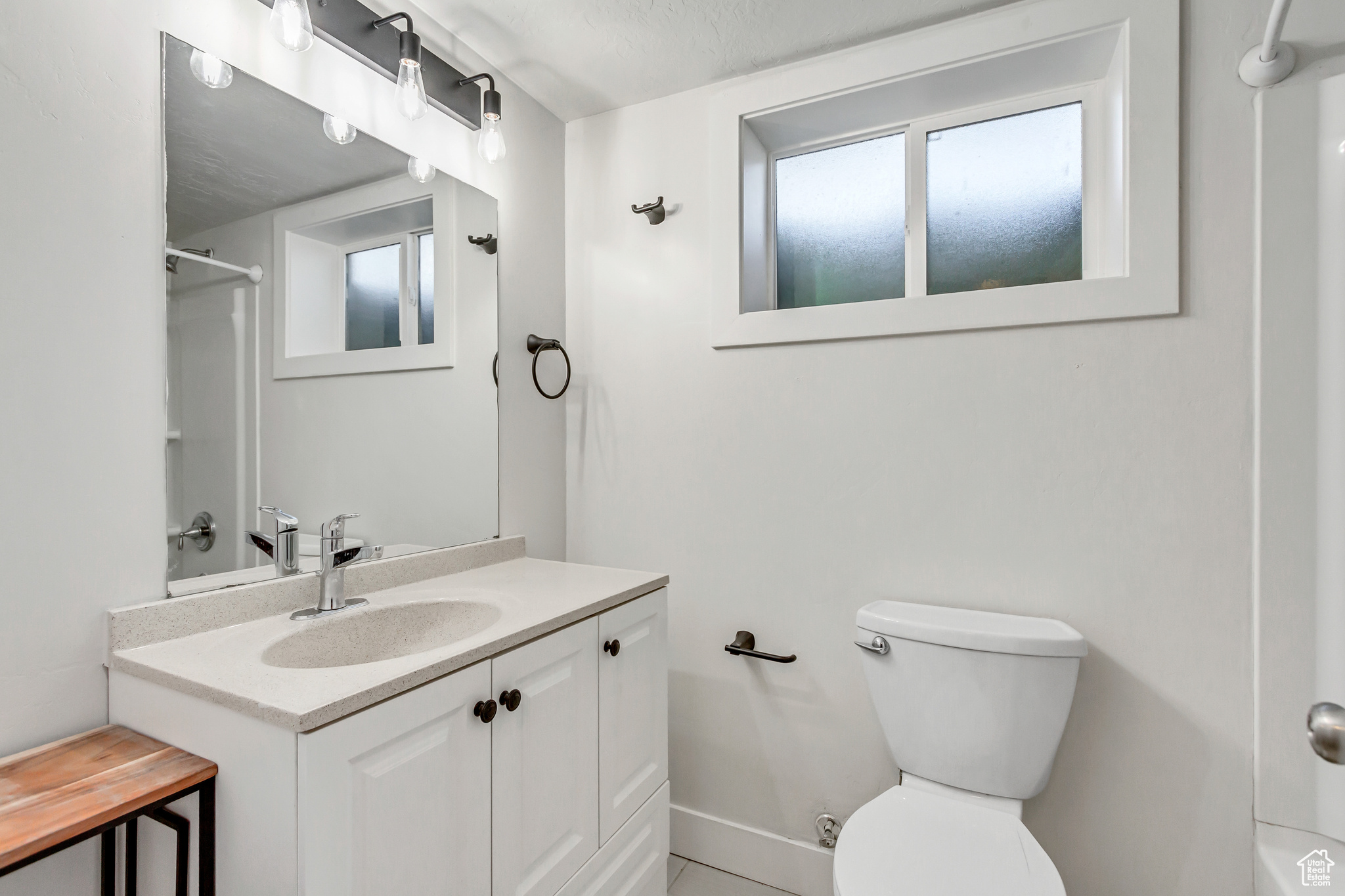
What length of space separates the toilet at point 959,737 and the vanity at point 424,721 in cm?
49

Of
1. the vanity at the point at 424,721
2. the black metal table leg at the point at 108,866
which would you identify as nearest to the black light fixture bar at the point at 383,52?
the vanity at the point at 424,721

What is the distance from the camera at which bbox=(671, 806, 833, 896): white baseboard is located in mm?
1629

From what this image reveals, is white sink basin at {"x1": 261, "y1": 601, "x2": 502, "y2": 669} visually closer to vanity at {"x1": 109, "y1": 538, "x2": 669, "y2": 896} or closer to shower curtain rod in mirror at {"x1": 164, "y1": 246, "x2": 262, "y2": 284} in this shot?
vanity at {"x1": 109, "y1": 538, "x2": 669, "y2": 896}

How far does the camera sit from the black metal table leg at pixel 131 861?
915mm

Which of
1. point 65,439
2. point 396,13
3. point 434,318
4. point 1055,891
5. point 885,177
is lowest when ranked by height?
point 1055,891

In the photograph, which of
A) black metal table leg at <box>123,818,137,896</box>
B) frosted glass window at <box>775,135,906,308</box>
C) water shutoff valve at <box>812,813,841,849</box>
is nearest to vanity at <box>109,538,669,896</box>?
Result: black metal table leg at <box>123,818,137,896</box>

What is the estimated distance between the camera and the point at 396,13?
1341 millimetres

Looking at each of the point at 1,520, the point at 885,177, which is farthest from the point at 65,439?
the point at 885,177

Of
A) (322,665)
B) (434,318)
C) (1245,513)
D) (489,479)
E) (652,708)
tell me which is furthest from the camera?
(489,479)

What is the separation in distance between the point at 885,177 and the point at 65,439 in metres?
1.88

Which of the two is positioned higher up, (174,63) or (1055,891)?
(174,63)

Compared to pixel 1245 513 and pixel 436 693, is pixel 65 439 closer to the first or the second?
pixel 436 693

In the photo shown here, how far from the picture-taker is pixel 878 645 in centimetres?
139

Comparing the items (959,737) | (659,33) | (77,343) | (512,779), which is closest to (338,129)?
(77,343)
